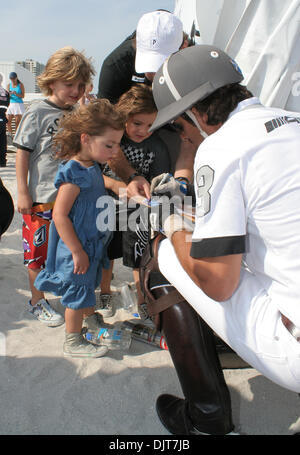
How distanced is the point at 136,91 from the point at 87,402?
1.72 meters

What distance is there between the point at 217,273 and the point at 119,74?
164 centimetres

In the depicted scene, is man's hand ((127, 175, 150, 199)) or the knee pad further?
man's hand ((127, 175, 150, 199))

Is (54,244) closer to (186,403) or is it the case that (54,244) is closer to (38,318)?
(38,318)

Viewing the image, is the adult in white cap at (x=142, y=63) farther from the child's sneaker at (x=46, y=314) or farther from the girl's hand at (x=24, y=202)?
the child's sneaker at (x=46, y=314)

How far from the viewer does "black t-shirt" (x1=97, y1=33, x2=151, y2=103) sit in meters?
2.28

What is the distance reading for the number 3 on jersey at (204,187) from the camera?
1102 mm

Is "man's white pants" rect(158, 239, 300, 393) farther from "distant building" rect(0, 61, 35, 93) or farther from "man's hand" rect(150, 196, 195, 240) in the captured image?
"distant building" rect(0, 61, 35, 93)

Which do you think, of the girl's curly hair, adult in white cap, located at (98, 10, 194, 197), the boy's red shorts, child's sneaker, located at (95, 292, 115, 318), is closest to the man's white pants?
adult in white cap, located at (98, 10, 194, 197)

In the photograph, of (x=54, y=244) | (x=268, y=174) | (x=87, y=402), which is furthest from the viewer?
(x=54, y=244)

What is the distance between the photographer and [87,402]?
5.65 ft

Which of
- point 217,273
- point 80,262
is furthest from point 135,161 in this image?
point 217,273

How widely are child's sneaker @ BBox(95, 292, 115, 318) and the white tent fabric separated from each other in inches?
66.7

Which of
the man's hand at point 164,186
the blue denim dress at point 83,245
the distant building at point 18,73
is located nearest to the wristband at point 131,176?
the blue denim dress at point 83,245
